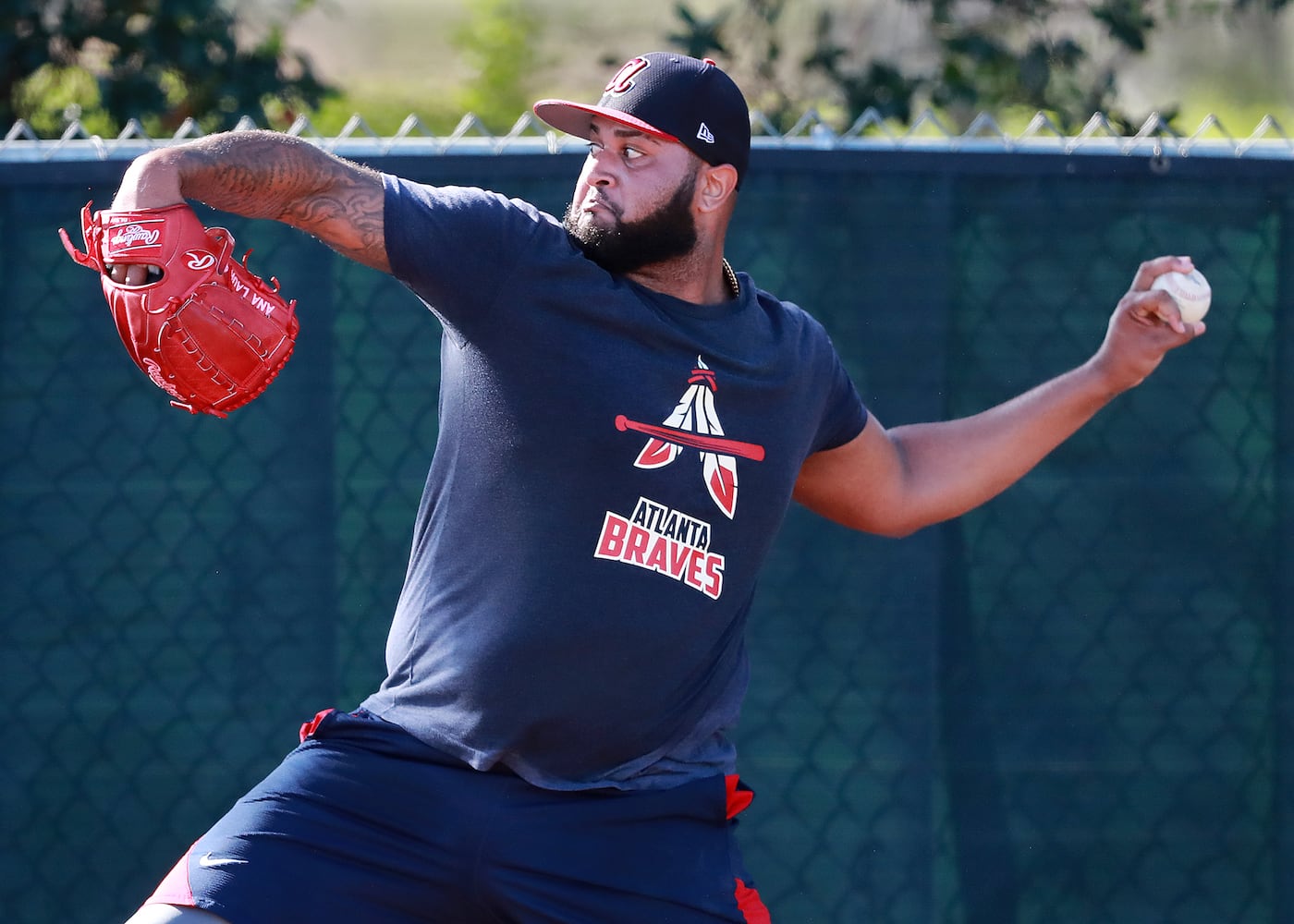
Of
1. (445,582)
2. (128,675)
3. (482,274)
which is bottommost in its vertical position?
(128,675)

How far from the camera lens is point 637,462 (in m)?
2.60

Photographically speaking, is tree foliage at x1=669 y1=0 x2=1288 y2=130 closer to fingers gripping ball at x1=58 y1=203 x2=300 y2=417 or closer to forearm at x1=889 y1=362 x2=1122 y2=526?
forearm at x1=889 y1=362 x2=1122 y2=526

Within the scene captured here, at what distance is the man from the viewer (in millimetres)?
2510

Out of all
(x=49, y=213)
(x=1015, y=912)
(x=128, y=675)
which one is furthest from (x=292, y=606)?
(x=1015, y=912)

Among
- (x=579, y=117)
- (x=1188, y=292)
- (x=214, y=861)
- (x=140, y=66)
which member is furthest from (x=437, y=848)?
(x=140, y=66)

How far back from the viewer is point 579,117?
2859 millimetres

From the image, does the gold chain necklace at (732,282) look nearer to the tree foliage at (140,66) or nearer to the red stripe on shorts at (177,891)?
the red stripe on shorts at (177,891)

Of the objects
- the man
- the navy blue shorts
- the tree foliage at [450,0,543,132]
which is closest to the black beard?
the man

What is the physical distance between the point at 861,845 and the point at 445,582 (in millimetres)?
1466

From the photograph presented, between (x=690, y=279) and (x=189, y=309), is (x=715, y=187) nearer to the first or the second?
(x=690, y=279)

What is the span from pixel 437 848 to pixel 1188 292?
1.76 m

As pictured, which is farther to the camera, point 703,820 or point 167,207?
point 703,820

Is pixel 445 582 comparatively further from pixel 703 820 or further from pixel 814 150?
pixel 814 150

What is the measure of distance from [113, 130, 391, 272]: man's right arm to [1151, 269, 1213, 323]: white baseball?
5.03 ft
